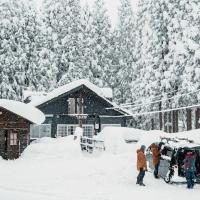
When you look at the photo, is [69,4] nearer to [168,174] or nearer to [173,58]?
[173,58]

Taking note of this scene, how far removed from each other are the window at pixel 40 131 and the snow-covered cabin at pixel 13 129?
10.5m

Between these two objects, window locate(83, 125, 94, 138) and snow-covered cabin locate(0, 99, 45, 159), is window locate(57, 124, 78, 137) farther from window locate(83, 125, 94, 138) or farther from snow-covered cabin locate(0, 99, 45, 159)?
snow-covered cabin locate(0, 99, 45, 159)

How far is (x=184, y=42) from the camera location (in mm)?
39062

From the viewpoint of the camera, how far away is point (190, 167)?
18.7 m

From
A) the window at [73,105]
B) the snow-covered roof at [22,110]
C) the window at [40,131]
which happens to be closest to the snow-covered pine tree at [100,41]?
the window at [73,105]

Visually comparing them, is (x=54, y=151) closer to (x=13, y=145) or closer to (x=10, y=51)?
(x=13, y=145)

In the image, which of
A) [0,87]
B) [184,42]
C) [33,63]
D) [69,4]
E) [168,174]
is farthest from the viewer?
[69,4]

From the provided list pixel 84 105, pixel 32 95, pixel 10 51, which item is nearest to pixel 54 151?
pixel 84 105

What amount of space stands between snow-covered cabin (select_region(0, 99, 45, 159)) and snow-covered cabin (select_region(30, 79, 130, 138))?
983 cm

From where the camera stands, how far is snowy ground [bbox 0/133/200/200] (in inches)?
667

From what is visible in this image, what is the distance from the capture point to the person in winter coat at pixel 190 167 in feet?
61.3

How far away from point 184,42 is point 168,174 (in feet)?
70.0

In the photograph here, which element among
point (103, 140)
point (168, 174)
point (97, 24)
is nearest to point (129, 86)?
point (97, 24)

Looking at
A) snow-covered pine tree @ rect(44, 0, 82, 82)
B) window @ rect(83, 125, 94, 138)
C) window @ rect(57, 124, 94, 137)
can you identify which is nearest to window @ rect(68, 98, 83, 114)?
window @ rect(57, 124, 94, 137)
